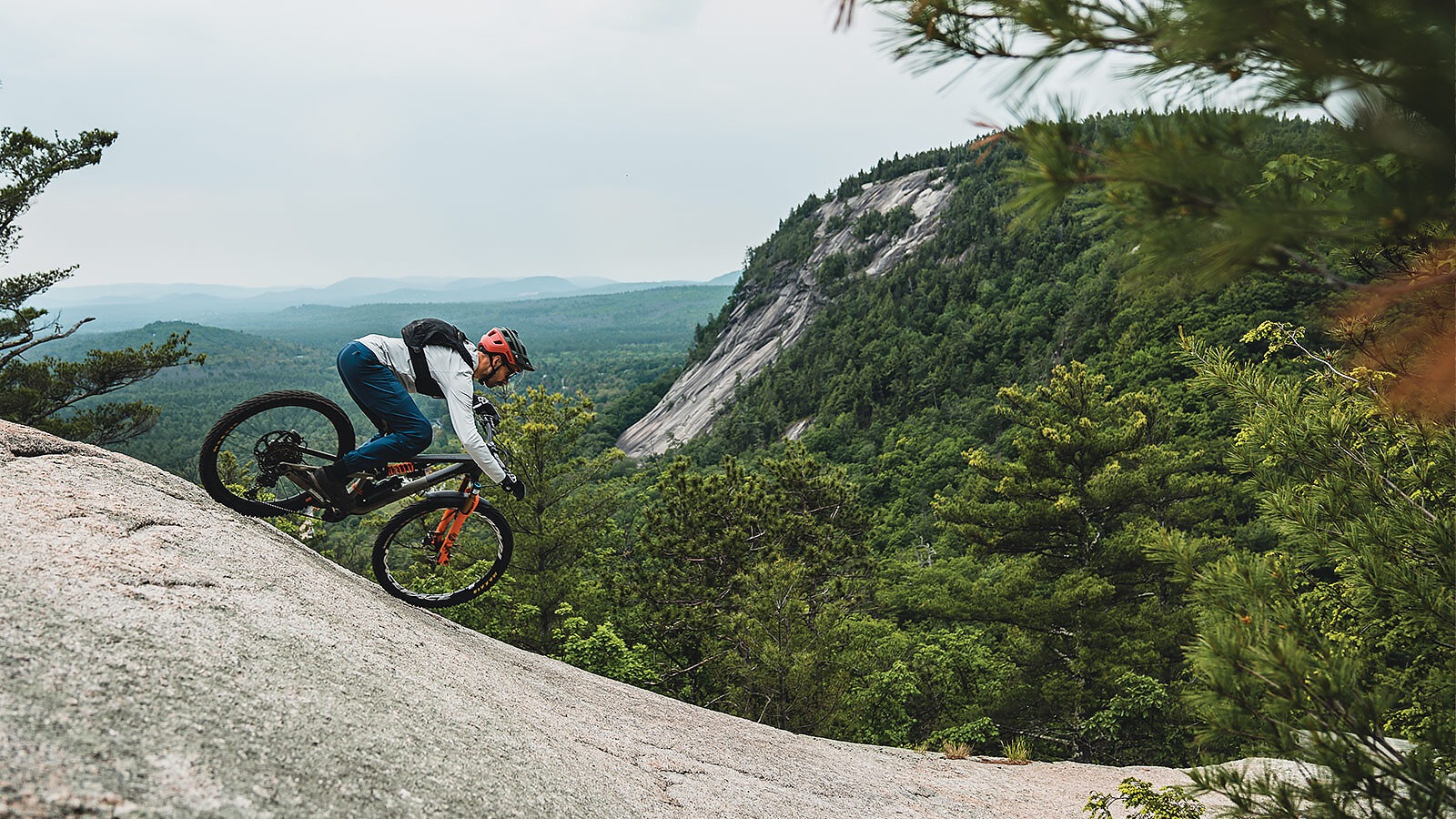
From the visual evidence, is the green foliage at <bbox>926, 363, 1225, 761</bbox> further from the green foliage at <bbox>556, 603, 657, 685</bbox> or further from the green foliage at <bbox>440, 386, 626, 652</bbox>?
the green foliage at <bbox>556, 603, 657, 685</bbox>

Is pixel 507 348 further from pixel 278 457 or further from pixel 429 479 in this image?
pixel 278 457

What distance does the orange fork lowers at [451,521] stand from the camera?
20.5 feet

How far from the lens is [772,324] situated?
117m

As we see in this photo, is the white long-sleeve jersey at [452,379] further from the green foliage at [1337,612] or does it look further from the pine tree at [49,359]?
the pine tree at [49,359]

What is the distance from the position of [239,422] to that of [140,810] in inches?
140

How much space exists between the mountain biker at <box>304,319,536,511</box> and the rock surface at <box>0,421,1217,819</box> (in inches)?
31.8

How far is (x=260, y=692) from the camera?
11.4ft

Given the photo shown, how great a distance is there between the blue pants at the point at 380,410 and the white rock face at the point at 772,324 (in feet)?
239

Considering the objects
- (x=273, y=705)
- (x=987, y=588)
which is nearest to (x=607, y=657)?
(x=273, y=705)

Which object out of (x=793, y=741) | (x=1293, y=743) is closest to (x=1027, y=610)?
(x=793, y=741)

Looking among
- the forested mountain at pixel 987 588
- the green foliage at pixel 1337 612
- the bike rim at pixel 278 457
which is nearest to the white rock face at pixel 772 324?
the forested mountain at pixel 987 588

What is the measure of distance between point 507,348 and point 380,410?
1.09 meters

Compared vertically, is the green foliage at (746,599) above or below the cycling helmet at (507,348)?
below

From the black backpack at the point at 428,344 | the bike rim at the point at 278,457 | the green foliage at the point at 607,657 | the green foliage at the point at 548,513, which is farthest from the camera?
the green foliage at the point at 548,513
